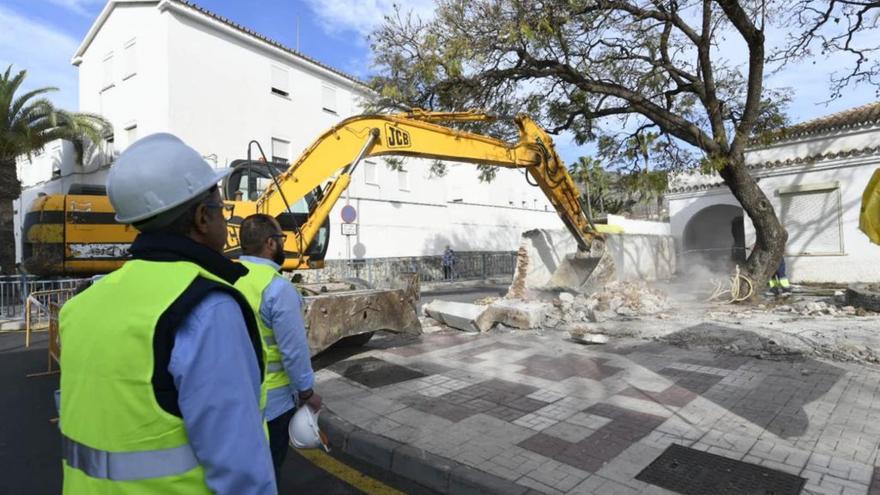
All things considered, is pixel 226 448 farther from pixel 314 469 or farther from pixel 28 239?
pixel 28 239

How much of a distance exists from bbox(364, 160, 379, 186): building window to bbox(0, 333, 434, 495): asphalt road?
1903cm

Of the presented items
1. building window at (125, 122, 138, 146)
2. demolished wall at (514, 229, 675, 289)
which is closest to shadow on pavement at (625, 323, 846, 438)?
demolished wall at (514, 229, 675, 289)

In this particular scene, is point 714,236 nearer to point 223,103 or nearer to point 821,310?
point 821,310

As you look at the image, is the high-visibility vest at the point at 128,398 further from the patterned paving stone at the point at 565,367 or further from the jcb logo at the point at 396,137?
the jcb logo at the point at 396,137

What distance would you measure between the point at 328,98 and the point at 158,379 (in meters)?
23.9

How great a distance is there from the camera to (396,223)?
24.6 m

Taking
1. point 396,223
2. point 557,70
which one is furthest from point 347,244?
point 557,70

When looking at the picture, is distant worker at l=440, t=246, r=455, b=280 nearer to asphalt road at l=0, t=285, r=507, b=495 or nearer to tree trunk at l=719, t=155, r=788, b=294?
tree trunk at l=719, t=155, r=788, b=294

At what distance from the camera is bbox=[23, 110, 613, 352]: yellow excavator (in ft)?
22.9

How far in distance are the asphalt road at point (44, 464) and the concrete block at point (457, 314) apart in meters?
4.92

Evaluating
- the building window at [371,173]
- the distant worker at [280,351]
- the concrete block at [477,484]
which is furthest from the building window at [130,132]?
the concrete block at [477,484]

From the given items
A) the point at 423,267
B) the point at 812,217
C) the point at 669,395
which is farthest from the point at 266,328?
the point at 423,267

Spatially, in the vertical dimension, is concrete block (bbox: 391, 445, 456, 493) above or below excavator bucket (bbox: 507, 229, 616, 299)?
below

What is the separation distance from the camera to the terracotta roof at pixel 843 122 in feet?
48.8
